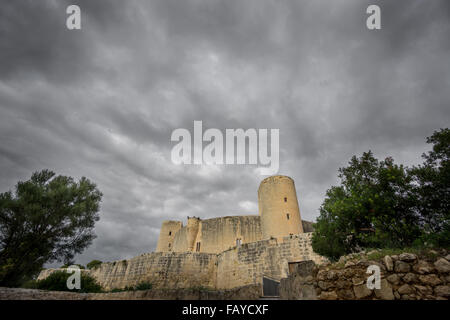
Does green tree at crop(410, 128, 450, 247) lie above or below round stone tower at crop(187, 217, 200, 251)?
above

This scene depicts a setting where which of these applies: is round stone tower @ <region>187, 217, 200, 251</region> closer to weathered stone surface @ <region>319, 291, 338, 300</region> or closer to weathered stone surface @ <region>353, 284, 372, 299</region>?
weathered stone surface @ <region>319, 291, 338, 300</region>

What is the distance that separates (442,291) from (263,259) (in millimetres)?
13391

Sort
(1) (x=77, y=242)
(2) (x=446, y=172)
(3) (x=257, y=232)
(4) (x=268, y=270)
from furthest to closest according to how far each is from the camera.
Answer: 1. (3) (x=257, y=232)
2. (4) (x=268, y=270)
3. (1) (x=77, y=242)
4. (2) (x=446, y=172)

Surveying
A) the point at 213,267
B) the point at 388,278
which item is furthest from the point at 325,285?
the point at 213,267

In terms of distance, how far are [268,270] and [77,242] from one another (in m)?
14.5

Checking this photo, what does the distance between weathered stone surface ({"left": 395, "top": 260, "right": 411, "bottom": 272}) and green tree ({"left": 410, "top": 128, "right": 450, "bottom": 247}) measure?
306 centimetres

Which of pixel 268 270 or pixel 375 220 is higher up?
pixel 375 220

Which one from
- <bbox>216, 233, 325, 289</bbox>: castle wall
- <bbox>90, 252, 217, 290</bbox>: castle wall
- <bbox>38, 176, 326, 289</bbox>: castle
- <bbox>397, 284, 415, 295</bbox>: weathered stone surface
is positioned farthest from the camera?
<bbox>90, 252, 217, 290</bbox>: castle wall

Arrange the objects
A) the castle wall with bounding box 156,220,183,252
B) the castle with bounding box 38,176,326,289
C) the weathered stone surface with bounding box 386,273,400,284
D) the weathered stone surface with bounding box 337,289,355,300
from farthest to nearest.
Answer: the castle wall with bounding box 156,220,183,252
the castle with bounding box 38,176,326,289
the weathered stone surface with bounding box 337,289,355,300
the weathered stone surface with bounding box 386,273,400,284

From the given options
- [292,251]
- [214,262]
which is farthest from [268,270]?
[214,262]

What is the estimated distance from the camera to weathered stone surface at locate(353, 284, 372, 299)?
4742 mm

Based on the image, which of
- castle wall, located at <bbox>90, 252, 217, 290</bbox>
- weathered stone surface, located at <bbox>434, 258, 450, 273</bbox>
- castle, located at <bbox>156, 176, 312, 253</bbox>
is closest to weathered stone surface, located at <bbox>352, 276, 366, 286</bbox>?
weathered stone surface, located at <bbox>434, 258, 450, 273</bbox>
